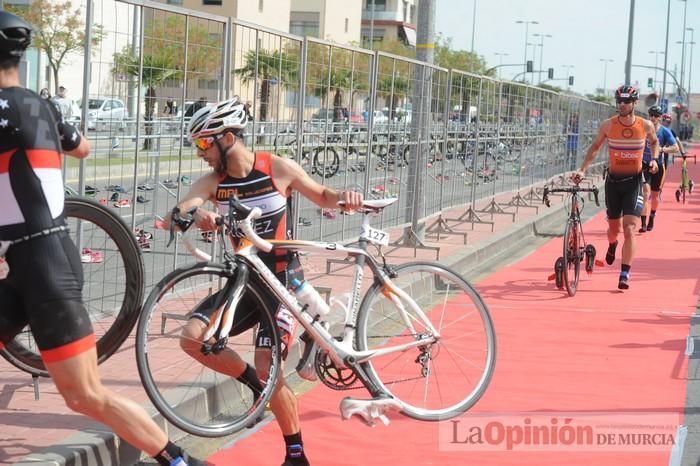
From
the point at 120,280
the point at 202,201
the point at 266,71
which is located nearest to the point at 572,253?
the point at 266,71

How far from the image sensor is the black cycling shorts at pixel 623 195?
45.5ft

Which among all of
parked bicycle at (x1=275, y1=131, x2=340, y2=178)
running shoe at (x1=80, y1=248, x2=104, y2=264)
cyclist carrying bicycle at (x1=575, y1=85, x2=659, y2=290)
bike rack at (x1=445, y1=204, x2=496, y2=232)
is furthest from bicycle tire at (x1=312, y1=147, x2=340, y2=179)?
bike rack at (x1=445, y1=204, x2=496, y2=232)

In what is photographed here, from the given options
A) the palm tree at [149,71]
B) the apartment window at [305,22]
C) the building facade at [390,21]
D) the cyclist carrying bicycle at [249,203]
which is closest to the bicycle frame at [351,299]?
the cyclist carrying bicycle at [249,203]

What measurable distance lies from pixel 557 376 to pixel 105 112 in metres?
3.62

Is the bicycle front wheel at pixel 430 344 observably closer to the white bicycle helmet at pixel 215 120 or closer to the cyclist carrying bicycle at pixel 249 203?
the cyclist carrying bicycle at pixel 249 203

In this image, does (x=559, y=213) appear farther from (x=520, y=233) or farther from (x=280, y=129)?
(x=280, y=129)

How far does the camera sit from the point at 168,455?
5367 mm

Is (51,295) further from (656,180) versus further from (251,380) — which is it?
(656,180)

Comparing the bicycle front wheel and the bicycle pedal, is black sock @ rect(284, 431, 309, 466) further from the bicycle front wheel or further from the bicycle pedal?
the bicycle front wheel

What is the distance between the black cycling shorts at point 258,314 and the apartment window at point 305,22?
85.1m

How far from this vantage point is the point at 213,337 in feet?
19.6

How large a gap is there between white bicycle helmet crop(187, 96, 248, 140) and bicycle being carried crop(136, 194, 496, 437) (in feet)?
1.51

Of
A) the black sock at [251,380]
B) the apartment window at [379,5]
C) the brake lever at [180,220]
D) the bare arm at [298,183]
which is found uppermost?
the apartment window at [379,5]

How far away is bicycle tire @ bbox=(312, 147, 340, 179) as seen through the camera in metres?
12.4
